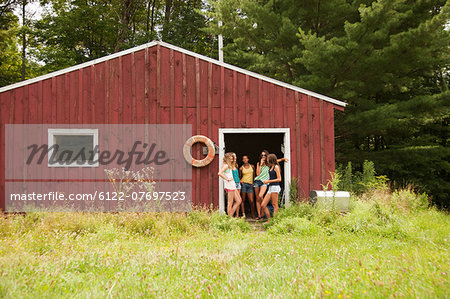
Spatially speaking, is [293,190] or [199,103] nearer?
[293,190]

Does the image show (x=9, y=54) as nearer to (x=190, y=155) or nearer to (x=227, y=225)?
(x=190, y=155)

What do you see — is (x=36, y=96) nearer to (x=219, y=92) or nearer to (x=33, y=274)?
(x=219, y=92)

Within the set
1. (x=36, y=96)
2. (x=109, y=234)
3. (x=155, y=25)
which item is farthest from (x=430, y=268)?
(x=155, y=25)

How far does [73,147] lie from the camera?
8617mm

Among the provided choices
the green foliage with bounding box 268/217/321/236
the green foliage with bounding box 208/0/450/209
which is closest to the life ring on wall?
the green foliage with bounding box 268/217/321/236

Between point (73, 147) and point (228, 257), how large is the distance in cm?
559

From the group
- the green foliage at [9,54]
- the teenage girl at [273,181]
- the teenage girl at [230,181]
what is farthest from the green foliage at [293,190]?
the green foliage at [9,54]

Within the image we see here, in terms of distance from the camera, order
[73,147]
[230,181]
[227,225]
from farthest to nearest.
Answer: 1. [73,147]
2. [230,181]
3. [227,225]

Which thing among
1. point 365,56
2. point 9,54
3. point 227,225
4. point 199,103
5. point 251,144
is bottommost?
point 227,225

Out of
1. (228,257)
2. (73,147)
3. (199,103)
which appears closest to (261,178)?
(199,103)

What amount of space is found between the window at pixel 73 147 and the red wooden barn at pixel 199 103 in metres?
0.28

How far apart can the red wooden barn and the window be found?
0.92ft

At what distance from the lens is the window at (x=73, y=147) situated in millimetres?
8461

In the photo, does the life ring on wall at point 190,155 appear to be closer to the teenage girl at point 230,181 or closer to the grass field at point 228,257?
the teenage girl at point 230,181
